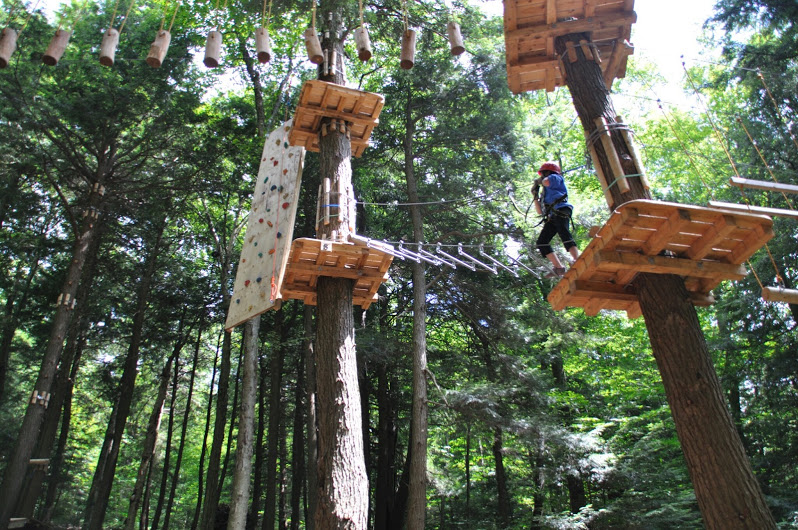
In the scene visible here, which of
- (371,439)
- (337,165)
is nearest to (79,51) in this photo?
(337,165)

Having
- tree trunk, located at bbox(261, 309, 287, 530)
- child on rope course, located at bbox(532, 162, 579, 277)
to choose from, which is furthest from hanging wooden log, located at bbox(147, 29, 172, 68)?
tree trunk, located at bbox(261, 309, 287, 530)

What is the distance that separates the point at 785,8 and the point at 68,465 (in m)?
23.0

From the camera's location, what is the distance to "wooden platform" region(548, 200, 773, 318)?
367 cm

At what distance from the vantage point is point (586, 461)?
982 cm

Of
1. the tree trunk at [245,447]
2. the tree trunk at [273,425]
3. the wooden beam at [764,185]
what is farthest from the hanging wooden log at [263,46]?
the tree trunk at [273,425]

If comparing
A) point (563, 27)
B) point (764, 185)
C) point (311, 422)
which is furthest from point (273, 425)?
→ point (764, 185)

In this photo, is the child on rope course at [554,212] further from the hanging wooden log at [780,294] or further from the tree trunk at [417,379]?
the tree trunk at [417,379]

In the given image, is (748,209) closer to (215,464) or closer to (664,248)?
(664,248)

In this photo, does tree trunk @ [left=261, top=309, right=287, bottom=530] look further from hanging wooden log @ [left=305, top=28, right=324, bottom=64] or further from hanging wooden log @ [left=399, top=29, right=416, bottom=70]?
hanging wooden log @ [left=399, top=29, right=416, bottom=70]

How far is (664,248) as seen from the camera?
4.00 metres

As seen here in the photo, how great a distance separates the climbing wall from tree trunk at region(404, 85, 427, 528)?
16.0 feet

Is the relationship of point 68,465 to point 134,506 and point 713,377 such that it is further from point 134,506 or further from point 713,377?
point 713,377

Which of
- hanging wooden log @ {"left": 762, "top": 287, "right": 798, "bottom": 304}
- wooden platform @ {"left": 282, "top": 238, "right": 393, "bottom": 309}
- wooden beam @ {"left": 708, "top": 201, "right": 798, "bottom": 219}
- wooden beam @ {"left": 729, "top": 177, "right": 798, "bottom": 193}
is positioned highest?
wooden platform @ {"left": 282, "top": 238, "right": 393, "bottom": 309}

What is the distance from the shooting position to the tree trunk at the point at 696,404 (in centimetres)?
328
